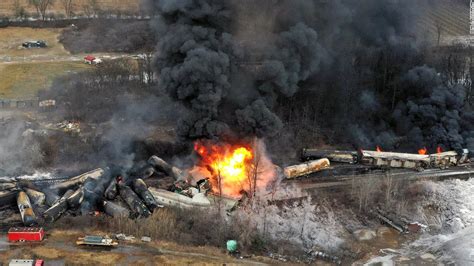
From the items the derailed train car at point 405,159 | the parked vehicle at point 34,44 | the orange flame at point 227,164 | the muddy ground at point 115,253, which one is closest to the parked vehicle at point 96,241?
the muddy ground at point 115,253

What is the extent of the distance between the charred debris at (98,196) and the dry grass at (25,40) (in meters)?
48.7

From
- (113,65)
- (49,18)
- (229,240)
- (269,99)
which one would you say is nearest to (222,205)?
(229,240)

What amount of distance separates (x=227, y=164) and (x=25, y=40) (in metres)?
66.5

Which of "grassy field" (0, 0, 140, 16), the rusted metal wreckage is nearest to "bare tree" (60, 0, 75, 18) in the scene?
"grassy field" (0, 0, 140, 16)

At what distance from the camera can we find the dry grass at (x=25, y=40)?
10309 cm

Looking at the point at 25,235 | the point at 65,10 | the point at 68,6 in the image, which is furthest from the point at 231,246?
the point at 68,6

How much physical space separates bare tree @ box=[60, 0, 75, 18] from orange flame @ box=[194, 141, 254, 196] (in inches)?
2932

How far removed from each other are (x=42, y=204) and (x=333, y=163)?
1414 inches

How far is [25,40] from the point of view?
361ft

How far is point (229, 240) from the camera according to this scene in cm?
5309

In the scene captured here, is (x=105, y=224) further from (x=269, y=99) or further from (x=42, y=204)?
(x=269, y=99)

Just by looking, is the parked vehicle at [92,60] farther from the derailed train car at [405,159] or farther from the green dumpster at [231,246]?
the green dumpster at [231,246]

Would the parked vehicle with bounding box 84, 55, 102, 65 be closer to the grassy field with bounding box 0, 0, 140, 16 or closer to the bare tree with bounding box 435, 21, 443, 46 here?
the grassy field with bounding box 0, 0, 140, 16

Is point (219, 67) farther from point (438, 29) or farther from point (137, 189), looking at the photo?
point (438, 29)
